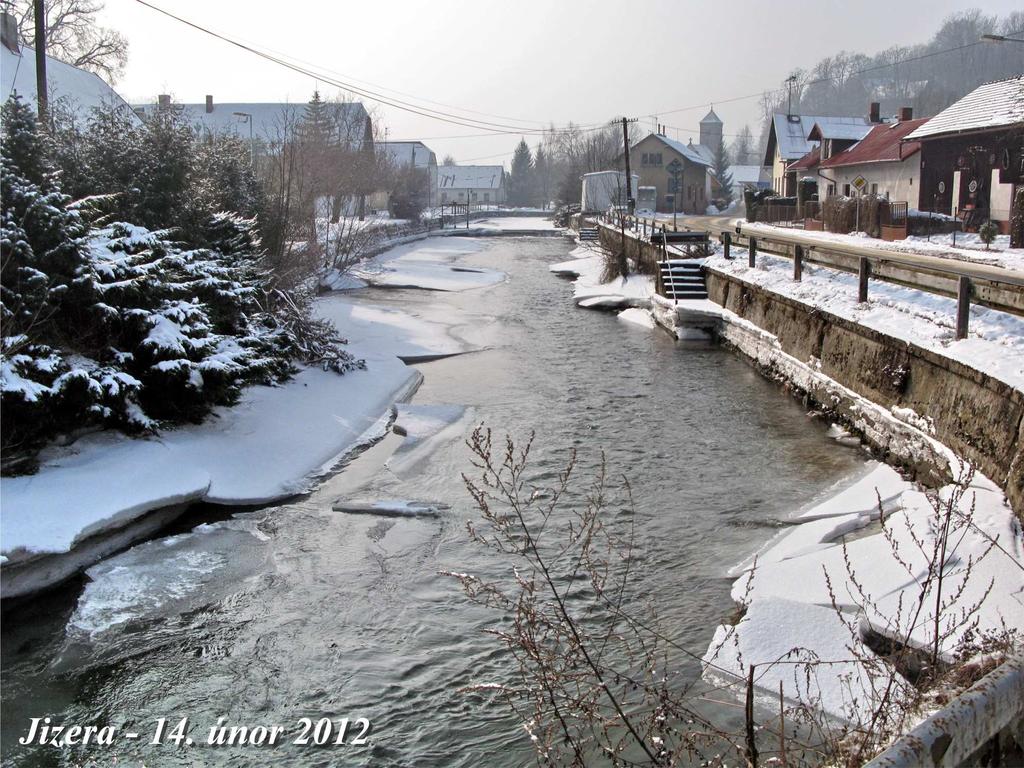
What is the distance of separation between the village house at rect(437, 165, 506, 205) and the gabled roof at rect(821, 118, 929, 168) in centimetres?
8866

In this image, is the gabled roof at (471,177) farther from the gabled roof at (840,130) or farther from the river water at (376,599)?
the river water at (376,599)

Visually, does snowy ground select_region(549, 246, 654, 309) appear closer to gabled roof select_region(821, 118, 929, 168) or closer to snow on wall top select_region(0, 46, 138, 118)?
gabled roof select_region(821, 118, 929, 168)

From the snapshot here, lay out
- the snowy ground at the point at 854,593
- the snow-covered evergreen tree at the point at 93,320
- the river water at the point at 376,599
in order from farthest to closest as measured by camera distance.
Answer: the snow-covered evergreen tree at the point at 93,320 → the river water at the point at 376,599 → the snowy ground at the point at 854,593

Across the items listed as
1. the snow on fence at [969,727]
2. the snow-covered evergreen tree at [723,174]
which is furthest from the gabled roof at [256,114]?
the snow on fence at [969,727]

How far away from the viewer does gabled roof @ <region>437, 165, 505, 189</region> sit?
137 metres

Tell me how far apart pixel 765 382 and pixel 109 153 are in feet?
39.3

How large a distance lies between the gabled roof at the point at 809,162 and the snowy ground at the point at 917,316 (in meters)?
36.4

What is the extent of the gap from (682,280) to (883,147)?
2243 centimetres

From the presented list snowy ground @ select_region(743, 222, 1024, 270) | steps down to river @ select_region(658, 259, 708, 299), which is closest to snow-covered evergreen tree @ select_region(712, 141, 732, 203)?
snowy ground @ select_region(743, 222, 1024, 270)

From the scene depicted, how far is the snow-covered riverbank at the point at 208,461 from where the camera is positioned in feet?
28.6

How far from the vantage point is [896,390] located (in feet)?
40.9

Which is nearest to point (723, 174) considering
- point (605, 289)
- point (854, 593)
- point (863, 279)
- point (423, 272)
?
point (423, 272)

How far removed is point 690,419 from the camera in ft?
47.4

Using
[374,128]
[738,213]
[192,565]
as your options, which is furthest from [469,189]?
[192,565]
